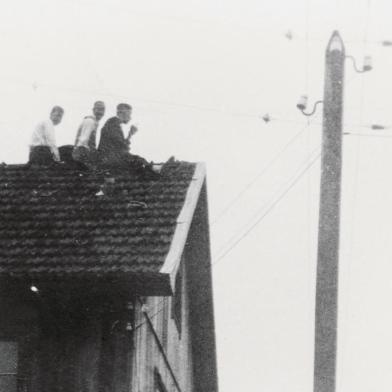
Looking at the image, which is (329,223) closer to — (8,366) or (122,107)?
(8,366)

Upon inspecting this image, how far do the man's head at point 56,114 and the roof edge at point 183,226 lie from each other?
7.77ft

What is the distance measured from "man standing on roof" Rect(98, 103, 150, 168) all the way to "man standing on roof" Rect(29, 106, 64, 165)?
0.83 meters

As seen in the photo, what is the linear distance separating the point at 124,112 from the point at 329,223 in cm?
518

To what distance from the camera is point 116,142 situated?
560 inches

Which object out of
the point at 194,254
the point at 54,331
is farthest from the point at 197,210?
the point at 54,331

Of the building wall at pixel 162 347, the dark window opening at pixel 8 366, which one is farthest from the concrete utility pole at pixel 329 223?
the dark window opening at pixel 8 366

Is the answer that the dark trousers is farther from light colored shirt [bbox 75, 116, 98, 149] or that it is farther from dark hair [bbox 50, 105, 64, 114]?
dark hair [bbox 50, 105, 64, 114]

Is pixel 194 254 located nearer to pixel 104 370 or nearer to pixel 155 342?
pixel 155 342

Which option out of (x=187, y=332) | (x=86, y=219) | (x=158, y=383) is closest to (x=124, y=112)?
(x=86, y=219)

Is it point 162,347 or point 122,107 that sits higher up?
point 122,107

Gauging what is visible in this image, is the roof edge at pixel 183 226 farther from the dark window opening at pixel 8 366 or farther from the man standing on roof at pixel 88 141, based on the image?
the dark window opening at pixel 8 366

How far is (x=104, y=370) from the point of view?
11641mm

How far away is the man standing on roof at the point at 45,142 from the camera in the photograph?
14.6 metres

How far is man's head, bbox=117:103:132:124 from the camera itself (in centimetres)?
1448
